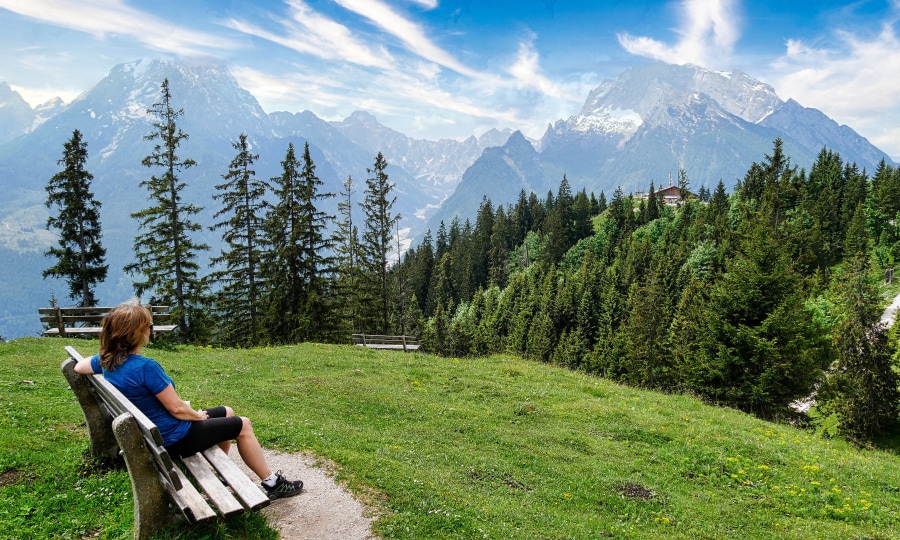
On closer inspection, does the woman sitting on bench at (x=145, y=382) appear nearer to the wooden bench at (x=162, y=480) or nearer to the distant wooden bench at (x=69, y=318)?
the wooden bench at (x=162, y=480)

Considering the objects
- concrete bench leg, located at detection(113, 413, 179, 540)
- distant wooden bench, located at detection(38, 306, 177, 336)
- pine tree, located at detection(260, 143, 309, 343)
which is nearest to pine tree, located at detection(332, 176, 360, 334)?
pine tree, located at detection(260, 143, 309, 343)

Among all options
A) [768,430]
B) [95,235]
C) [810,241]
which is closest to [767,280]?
[768,430]

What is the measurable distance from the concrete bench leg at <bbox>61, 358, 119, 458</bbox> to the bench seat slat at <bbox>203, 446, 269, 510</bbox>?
7.83 ft

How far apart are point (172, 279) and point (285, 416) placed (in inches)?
1079

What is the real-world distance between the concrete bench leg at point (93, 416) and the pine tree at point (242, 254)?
101 ft

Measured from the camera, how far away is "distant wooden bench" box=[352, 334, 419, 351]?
3178 cm

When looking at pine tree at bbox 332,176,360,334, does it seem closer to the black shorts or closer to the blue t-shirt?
the black shorts

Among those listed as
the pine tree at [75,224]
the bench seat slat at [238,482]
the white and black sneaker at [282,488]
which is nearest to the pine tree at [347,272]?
the pine tree at [75,224]

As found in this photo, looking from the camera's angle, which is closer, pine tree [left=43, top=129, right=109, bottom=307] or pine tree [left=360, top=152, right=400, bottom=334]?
pine tree [left=43, top=129, right=109, bottom=307]

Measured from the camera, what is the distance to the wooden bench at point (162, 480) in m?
5.14

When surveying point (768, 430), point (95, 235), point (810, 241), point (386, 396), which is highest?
point (810, 241)

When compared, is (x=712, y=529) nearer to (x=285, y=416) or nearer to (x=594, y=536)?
(x=594, y=536)

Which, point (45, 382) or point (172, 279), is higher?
point (172, 279)

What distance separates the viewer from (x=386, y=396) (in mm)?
16672
